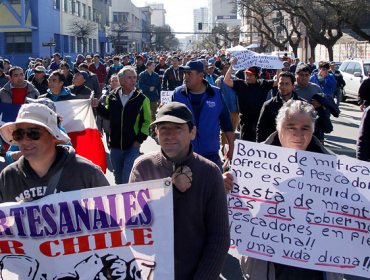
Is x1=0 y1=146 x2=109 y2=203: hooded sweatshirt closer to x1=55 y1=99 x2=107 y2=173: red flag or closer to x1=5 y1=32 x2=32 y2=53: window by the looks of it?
x1=55 y1=99 x2=107 y2=173: red flag

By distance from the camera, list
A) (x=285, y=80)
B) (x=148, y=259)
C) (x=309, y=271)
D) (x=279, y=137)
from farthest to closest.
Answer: (x=285, y=80), (x=279, y=137), (x=309, y=271), (x=148, y=259)

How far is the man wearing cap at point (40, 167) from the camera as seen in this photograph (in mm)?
2828

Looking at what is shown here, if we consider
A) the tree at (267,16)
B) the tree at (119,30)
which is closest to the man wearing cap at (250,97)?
the tree at (267,16)

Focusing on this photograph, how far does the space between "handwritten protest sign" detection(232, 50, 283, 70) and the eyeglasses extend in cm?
677

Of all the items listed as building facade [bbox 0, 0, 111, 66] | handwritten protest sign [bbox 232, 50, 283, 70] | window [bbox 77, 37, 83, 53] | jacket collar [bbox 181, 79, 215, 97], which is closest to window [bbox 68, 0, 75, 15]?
building facade [bbox 0, 0, 111, 66]

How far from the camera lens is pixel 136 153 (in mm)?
6473

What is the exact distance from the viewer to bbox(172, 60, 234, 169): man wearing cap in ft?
18.4

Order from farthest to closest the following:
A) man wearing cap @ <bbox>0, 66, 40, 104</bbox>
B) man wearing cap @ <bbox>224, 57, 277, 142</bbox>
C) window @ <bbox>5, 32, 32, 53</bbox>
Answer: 1. window @ <bbox>5, 32, 32, 53</bbox>
2. man wearing cap @ <bbox>0, 66, 40, 104</bbox>
3. man wearing cap @ <bbox>224, 57, 277, 142</bbox>

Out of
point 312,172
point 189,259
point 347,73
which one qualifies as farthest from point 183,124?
point 347,73

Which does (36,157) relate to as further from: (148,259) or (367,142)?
(367,142)

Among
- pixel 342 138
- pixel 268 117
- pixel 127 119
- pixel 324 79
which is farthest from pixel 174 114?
pixel 324 79

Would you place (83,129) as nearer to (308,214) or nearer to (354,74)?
(308,214)

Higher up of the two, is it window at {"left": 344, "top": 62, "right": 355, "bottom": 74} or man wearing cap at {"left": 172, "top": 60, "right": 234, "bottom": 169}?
window at {"left": 344, "top": 62, "right": 355, "bottom": 74}

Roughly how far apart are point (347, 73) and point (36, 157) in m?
21.0
